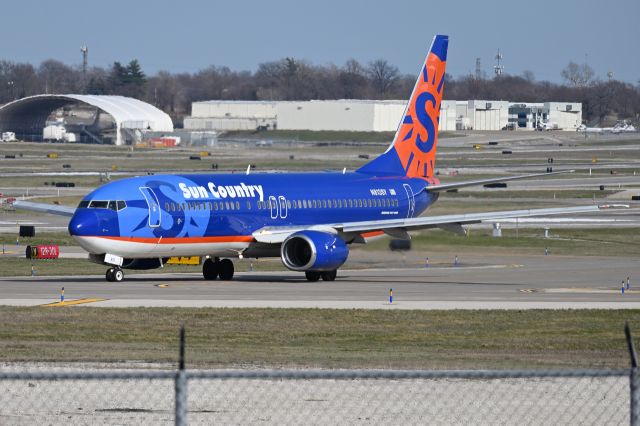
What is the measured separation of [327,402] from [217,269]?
29.2 meters

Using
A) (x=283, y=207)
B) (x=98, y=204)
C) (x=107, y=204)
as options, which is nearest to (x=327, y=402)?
(x=107, y=204)

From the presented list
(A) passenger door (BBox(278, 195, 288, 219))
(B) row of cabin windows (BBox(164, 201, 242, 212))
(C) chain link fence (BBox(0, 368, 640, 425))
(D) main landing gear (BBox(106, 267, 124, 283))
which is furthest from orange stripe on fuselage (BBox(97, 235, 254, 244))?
(C) chain link fence (BBox(0, 368, 640, 425))

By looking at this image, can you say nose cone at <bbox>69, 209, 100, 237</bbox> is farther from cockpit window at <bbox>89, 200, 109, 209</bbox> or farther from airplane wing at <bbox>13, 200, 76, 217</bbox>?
airplane wing at <bbox>13, 200, 76, 217</bbox>

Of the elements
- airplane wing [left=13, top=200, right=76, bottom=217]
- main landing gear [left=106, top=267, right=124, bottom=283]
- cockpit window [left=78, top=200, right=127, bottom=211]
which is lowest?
main landing gear [left=106, top=267, right=124, bottom=283]

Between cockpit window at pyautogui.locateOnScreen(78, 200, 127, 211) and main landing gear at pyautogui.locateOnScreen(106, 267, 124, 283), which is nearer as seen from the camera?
cockpit window at pyautogui.locateOnScreen(78, 200, 127, 211)

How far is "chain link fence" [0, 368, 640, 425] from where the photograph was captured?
20.1 meters

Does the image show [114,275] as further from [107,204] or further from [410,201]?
[410,201]

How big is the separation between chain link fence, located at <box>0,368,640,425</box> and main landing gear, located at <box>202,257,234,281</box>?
25546mm

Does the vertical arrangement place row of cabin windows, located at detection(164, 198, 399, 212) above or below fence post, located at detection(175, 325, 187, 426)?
below

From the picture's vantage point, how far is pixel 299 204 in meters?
51.2

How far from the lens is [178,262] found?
54.9m

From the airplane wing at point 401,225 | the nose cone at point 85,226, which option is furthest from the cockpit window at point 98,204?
the airplane wing at point 401,225

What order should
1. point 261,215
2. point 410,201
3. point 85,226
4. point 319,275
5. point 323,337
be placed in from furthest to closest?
point 410,201 < point 319,275 < point 261,215 < point 85,226 < point 323,337

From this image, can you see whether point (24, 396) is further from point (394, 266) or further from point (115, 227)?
point (394, 266)
